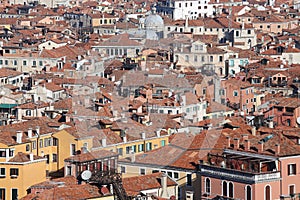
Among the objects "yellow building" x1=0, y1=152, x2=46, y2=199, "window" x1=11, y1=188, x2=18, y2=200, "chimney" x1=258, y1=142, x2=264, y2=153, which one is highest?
"chimney" x1=258, y1=142, x2=264, y2=153

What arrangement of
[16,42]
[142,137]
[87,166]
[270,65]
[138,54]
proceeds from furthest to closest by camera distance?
[16,42] → [138,54] → [270,65] → [142,137] → [87,166]

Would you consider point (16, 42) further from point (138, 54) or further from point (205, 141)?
point (205, 141)

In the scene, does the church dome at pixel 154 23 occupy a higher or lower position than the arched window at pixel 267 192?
lower

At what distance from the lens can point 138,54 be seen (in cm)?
3584

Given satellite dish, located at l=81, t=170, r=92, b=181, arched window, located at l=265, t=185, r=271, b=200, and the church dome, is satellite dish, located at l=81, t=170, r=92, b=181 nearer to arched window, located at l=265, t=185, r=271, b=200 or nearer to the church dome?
arched window, located at l=265, t=185, r=271, b=200

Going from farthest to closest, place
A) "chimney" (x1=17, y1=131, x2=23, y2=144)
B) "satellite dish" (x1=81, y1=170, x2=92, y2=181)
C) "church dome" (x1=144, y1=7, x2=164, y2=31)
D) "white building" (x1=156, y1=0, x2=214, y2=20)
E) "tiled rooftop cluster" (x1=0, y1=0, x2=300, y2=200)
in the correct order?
"white building" (x1=156, y1=0, x2=214, y2=20), "church dome" (x1=144, y1=7, x2=164, y2=31), "chimney" (x1=17, y1=131, x2=23, y2=144), "satellite dish" (x1=81, y1=170, x2=92, y2=181), "tiled rooftop cluster" (x1=0, y1=0, x2=300, y2=200)

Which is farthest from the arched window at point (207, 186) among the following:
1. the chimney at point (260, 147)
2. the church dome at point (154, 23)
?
the church dome at point (154, 23)

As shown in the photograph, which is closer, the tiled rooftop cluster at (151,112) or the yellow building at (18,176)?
the tiled rooftop cluster at (151,112)

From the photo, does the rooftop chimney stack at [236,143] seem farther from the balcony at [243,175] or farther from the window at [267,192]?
the window at [267,192]

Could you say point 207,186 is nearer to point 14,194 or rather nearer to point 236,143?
point 236,143

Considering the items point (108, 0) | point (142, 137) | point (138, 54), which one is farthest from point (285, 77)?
point (108, 0)

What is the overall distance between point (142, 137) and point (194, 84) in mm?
5513

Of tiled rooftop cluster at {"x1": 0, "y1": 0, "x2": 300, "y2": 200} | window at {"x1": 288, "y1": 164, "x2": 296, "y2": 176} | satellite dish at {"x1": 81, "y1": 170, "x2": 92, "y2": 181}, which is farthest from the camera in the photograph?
satellite dish at {"x1": 81, "y1": 170, "x2": 92, "y2": 181}

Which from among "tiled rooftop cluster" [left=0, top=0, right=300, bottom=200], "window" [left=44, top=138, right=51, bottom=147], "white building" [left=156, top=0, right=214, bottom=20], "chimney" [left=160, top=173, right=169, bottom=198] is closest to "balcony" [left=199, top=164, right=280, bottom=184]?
"tiled rooftop cluster" [left=0, top=0, right=300, bottom=200]
